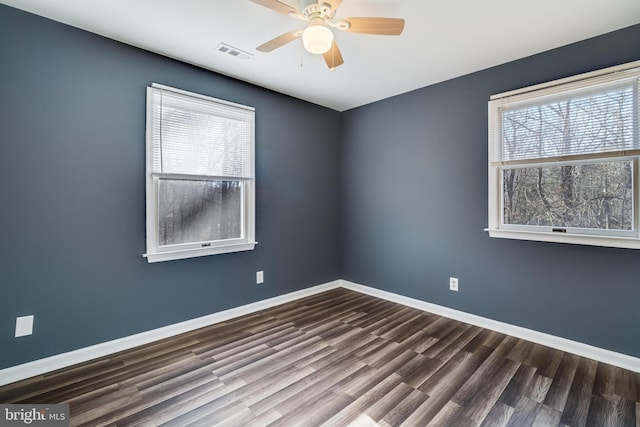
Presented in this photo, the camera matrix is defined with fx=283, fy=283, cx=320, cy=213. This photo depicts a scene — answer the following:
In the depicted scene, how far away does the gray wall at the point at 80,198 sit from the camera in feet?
6.58

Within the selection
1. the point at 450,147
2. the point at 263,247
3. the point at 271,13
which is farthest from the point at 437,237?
the point at 271,13

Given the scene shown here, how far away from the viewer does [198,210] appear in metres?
2.89

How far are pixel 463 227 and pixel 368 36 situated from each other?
2.11 m

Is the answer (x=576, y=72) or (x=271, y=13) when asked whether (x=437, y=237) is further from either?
(x=271, y=13)

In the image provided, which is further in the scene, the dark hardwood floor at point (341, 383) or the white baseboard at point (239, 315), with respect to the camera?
the white baseboard at point (239, 315)

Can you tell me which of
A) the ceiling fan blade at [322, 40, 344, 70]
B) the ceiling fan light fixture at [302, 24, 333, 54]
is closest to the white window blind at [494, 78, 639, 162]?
the ceiling fan blade at [322, 40, 344, 70]

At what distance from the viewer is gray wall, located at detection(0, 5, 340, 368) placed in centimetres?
201

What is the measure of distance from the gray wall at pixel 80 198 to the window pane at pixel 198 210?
21 centimetres

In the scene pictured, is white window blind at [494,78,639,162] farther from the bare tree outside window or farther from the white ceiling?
the white ceiling

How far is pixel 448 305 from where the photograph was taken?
10.4 ft

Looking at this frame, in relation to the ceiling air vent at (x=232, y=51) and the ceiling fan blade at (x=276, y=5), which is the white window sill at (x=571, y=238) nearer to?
the ceiling fan blade at (x=276, y=5)

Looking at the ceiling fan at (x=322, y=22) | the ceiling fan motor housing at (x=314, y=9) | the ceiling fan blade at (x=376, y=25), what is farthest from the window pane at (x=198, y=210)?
the ceiling fan blade at (x=376, y=25)

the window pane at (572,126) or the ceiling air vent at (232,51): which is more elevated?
the ceiling air vent at (232,51)

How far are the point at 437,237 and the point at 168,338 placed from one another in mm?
2981
